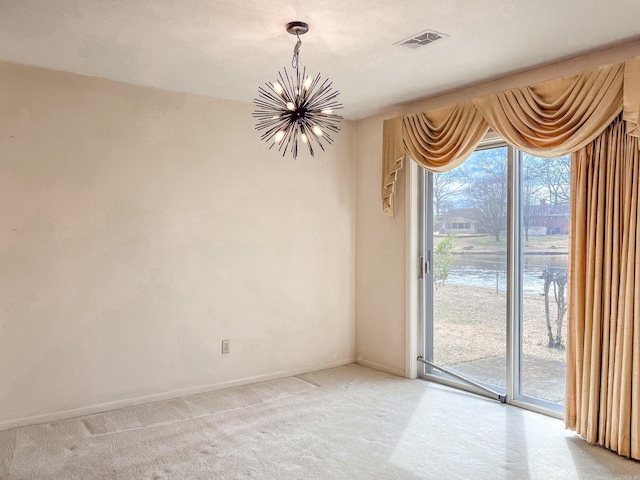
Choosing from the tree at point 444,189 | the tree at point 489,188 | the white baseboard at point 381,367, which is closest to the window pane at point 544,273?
the tree at point 489,188

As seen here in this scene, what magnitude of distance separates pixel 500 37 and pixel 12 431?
3976mm

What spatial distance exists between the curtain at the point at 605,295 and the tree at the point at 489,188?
69 centimetres

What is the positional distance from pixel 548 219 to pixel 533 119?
0.73 meters

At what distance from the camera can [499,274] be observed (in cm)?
391

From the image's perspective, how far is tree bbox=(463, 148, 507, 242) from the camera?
389cm

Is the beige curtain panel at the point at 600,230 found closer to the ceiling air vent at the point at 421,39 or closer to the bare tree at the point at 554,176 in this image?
the bare tree at the point at 554,176

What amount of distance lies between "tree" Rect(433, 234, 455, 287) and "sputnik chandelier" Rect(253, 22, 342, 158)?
1.35 meters

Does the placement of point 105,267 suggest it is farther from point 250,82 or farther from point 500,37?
point 500,37

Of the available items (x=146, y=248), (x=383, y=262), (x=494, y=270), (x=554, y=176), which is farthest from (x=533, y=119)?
(x=146, y=248)

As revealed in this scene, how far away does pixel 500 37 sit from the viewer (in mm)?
2953

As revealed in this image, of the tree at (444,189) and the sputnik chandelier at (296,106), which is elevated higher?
the sputnik chandelier at (296,106)

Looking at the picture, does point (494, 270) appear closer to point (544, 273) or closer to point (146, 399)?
point (544, 273)

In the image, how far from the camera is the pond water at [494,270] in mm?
3629

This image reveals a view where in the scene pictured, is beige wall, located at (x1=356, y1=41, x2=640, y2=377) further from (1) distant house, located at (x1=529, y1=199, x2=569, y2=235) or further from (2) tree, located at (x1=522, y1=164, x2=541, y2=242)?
(1) distant house, located at (x1=529, y1=199, x2=569, y2=235)
